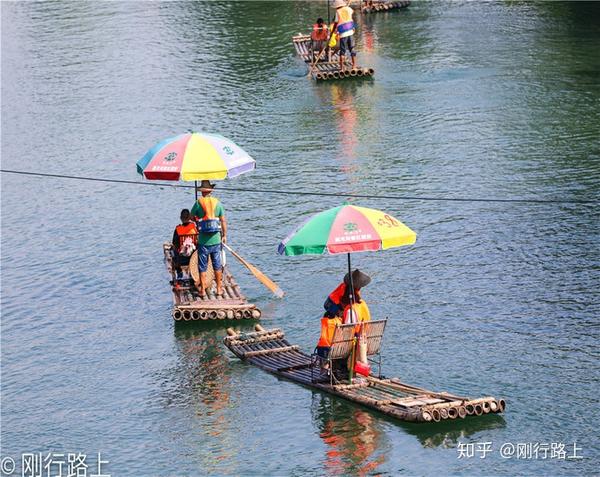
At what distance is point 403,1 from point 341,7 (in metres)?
12.4

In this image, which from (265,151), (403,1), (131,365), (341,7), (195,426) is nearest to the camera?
(195,426)

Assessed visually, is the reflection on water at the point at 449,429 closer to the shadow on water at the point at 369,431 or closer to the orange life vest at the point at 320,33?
the shadow on water at the point at 369,431

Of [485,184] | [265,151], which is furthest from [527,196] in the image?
Result: [265,151]

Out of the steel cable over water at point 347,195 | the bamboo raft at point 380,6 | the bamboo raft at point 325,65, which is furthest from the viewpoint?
the bamboo raft at point 380,6

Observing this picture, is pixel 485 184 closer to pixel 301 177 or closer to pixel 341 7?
pixel 301 177

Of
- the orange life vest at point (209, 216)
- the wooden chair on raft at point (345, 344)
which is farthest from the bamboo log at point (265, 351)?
the orange life vest at point (209, 216)

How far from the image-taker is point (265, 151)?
108ft

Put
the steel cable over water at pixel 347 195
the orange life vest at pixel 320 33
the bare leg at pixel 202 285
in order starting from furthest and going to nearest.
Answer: the orange life vest at pixel 320 33, the steel cable over water at pixel 347 195, the bare leg at pixel 202 285

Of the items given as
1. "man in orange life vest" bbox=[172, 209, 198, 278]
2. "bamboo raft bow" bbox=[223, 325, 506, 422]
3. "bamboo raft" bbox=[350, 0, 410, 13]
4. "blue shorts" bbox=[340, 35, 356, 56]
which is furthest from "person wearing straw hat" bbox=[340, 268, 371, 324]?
"bamboo raft" bbox=[350, 0, 410, 13]

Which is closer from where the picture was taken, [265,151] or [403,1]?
[265,151]
